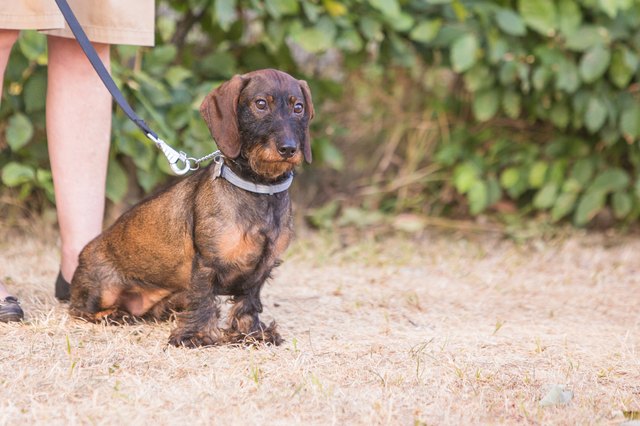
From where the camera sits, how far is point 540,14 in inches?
227

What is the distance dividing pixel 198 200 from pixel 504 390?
50.6 inches

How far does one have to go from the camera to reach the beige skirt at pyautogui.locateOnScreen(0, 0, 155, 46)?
3.70 meters

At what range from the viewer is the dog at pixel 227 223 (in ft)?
11.0

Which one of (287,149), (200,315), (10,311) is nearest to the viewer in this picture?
(287,149)

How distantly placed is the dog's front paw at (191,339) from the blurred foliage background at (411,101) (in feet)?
6.41

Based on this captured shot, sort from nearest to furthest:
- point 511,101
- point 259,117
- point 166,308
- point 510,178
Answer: point 259,117 → point 166,308 → point 511,101 → point 510,178

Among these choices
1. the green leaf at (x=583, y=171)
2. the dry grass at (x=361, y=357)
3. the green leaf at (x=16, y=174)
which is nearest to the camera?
the dry grass at (x=361, y=357)

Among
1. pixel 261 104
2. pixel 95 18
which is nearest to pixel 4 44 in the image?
pixel 95 18

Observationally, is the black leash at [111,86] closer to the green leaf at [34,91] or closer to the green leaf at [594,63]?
the green leaf at [34,91]

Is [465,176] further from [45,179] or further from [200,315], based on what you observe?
[200,315]

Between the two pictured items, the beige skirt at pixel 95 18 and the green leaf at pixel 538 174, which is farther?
the green leaf at pixel 538 174

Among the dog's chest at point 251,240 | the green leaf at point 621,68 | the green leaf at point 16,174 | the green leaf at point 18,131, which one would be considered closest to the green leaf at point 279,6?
the green leaf at point 18,131

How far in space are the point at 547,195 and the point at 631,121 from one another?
731 millimetres

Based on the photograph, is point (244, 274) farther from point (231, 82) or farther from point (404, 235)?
point (404, 235)
